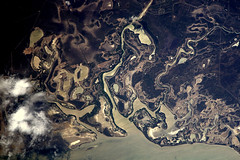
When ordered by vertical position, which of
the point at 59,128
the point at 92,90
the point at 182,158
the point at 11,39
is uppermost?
the point at 11,39

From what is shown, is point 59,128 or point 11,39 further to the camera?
point 59,128

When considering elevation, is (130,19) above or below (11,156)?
above

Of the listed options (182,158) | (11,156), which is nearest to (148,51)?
(182,158)

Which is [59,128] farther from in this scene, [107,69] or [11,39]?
[11,39]

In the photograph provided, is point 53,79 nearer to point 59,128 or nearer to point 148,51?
point 59,128

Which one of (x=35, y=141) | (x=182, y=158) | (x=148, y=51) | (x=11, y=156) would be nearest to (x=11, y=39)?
(x=35, y=141)

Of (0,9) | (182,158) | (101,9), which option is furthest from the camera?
(182,158)

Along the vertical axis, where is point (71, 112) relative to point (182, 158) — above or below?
above

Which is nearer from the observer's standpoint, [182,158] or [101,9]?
[101,9]

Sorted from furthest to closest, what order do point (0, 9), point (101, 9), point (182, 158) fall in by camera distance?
point (182, 158)
point (101, 9)
point (0, 9)
